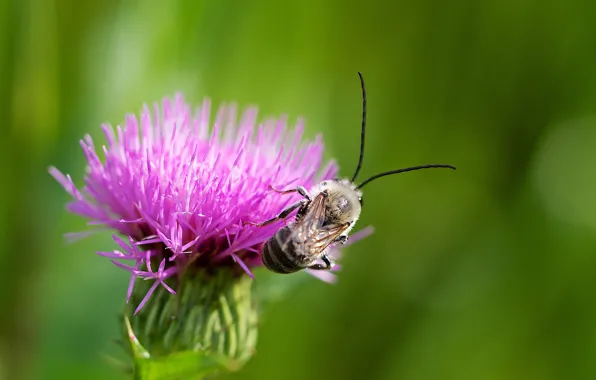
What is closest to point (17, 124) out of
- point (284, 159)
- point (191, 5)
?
point (191, 5)

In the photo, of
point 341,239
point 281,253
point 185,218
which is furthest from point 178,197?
point 341,239

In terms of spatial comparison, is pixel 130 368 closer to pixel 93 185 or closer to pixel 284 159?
pixel 93 185

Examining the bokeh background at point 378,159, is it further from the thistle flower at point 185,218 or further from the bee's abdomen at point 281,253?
the bee's abdomen at point 281,253

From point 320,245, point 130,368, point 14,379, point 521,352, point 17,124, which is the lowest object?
point 14,379

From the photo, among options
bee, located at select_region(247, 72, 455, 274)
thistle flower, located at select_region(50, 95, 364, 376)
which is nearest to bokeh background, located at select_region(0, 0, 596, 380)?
thistle flower, located at select_region(50, 95, 364, 376)

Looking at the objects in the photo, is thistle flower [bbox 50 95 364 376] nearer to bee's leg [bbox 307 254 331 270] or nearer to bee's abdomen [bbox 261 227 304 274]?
bee's abdomen [bbox 261 227 304 274]

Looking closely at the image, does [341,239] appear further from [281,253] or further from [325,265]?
[281,253]

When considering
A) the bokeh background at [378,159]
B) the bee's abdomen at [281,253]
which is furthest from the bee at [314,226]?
the bokeh background at [378,159]
